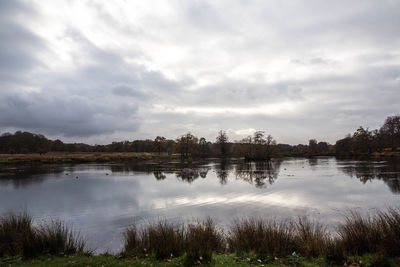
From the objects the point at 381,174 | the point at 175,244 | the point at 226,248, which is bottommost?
the point at 226,248

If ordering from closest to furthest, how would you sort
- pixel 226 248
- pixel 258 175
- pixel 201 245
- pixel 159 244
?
pixel 201 245
pixel 159 244
pixel 226 248
pixel 258 175

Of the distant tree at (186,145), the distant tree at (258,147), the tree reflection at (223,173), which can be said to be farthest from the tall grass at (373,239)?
the distant tree at (186,145)

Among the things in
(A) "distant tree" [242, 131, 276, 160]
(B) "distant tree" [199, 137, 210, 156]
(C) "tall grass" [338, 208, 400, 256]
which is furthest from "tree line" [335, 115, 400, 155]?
(C) "tall grass" [338, 208, 400, 256]

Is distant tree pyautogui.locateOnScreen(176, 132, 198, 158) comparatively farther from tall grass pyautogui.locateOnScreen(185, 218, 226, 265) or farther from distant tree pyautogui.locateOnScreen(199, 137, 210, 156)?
tall grass pyautogui.locateOnScreen(185, 218, 226, 265)

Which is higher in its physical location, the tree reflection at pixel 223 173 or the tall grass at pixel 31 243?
the tall grass at pixel 31 243

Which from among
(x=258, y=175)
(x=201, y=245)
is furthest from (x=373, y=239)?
(x=258, y=175)

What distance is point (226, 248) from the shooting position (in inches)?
358

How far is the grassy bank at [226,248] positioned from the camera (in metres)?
7.21

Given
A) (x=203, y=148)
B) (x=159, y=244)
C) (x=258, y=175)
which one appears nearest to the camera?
(x=159, y=244)

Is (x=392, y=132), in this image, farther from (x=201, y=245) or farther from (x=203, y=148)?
(x=201, y=245)

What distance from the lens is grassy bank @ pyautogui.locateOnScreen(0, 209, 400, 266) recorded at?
7207 millimetres

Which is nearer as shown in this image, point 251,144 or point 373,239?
point 373,239

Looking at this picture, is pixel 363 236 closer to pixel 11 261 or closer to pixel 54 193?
pixel 11 261

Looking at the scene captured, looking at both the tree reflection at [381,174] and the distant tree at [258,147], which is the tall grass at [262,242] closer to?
the tree reflection at [381,174]
